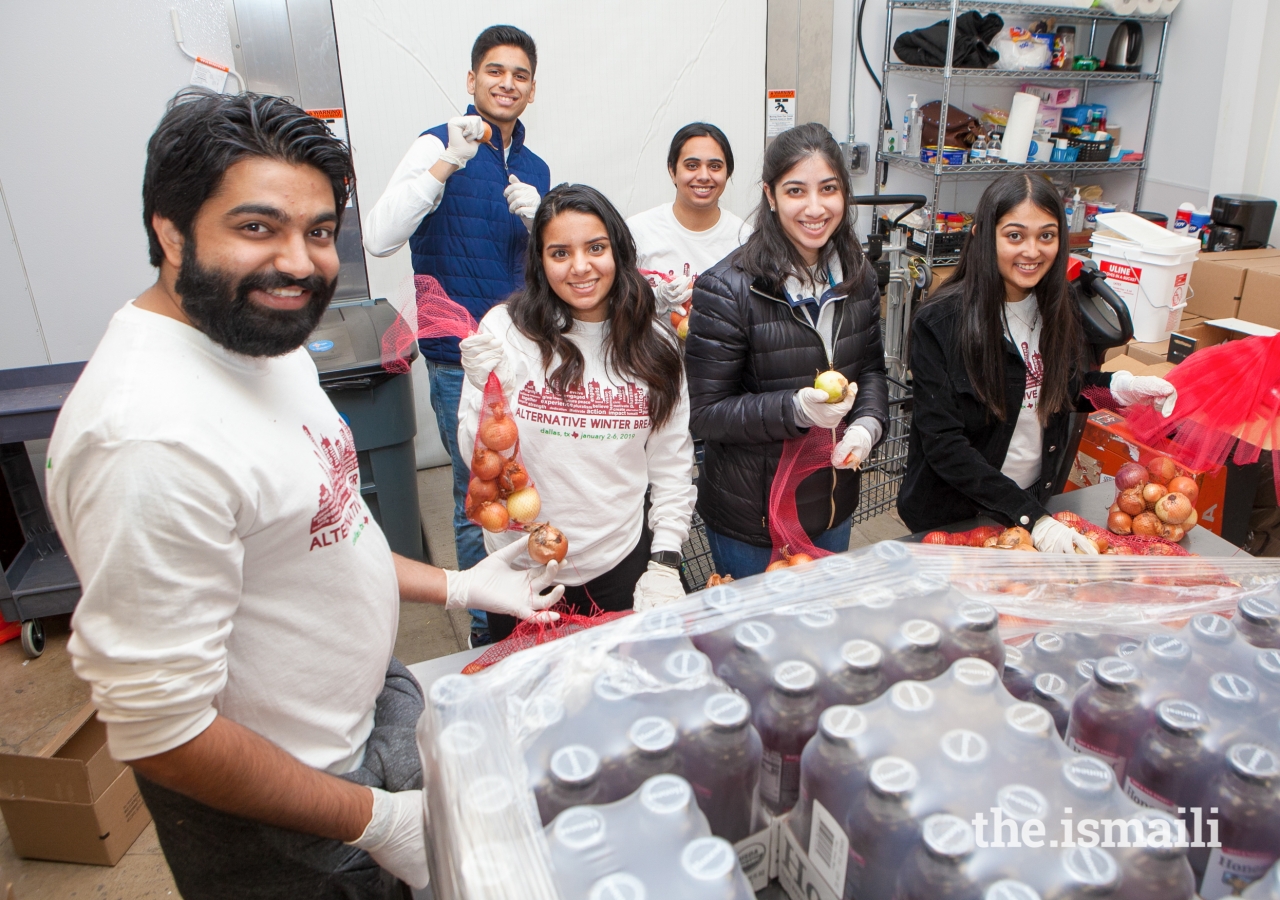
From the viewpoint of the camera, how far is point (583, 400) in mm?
1782

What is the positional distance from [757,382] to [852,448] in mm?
300

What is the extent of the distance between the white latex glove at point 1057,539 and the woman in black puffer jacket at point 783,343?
16.8 inches

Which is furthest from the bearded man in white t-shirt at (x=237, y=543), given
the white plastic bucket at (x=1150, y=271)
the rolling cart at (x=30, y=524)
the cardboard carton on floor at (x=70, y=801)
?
the white plastic bucket at (x=1150, y=271)

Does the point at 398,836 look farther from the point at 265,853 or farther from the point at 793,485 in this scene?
the point at 793,485

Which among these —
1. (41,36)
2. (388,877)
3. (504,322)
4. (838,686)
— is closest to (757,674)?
(838,686)

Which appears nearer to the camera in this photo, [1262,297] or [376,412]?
[376,412]

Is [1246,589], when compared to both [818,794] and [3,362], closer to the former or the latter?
[818,794]

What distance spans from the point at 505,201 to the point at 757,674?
89.5 inches

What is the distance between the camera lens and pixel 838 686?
83 centimetres

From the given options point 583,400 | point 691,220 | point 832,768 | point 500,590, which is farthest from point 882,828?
point 691,220

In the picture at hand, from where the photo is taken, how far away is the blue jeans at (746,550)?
209 cm

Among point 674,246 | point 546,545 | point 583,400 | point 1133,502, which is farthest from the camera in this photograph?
point 674,246

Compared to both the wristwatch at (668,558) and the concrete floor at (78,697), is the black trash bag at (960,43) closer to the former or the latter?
the concrete floor at (78,697)

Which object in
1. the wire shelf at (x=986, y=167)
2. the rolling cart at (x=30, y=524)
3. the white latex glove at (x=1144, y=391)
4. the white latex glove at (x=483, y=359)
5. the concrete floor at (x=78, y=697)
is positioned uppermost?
the wire shelf at (x=986, y=167)
